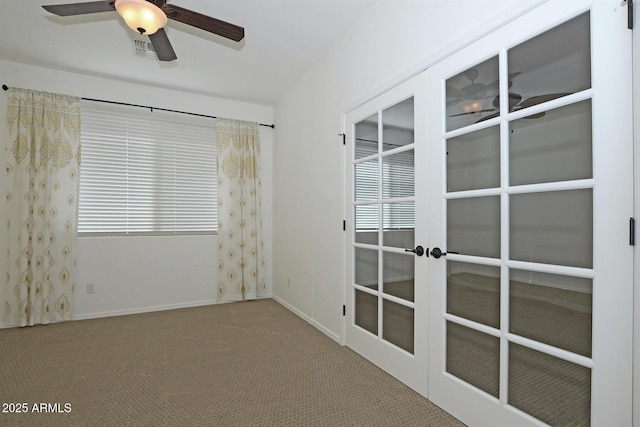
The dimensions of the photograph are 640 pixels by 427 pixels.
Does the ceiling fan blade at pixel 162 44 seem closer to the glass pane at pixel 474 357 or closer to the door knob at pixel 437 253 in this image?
the door knob at pixel 437 253

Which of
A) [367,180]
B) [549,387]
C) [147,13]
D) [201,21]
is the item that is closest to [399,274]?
[367,180]

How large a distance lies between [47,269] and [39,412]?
82.7 inches

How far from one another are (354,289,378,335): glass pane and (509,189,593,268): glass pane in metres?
1.21

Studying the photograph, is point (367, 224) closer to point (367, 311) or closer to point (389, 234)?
point (389, 234)

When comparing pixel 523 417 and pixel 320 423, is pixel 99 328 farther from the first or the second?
pixel 523 417

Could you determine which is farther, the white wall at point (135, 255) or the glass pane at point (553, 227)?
the white wall at point (135, 255)

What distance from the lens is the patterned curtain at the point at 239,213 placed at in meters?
4.29

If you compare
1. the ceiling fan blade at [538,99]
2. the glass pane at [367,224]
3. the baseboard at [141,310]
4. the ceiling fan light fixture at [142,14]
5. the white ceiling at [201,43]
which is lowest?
the baseboard at [141,310]

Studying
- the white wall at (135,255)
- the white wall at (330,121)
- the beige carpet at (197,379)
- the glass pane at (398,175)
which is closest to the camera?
the beige carpet at (197,379)

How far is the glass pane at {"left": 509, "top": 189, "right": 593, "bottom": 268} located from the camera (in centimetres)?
133

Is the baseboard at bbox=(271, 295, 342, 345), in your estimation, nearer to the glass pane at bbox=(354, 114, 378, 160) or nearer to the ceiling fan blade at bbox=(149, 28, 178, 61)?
the glass pane at bbox=(354, 114, 378, 160)

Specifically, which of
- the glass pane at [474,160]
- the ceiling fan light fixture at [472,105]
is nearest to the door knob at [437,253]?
the glass pane at [474,160]

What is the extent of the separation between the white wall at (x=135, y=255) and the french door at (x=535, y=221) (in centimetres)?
320

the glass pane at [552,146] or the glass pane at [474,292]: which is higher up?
the glass pane at [552,146]
